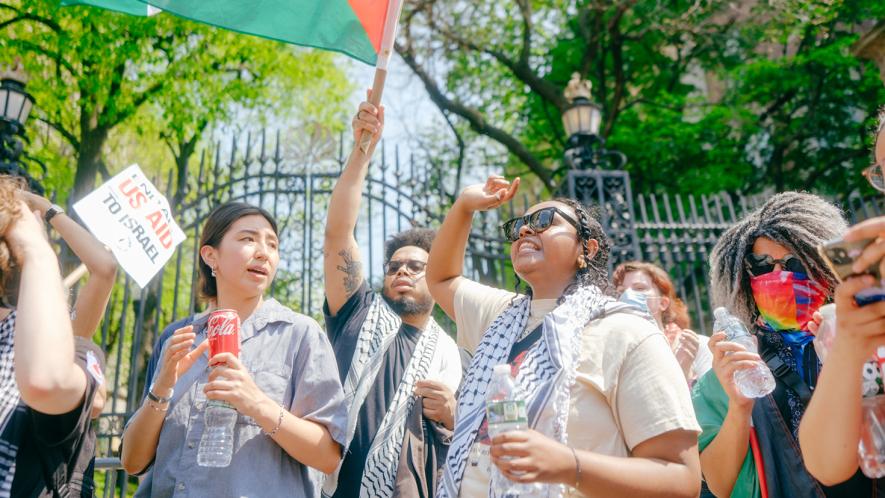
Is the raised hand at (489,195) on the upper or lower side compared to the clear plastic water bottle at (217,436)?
upper

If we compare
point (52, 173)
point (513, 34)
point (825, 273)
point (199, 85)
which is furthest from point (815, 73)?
point (52, 173)

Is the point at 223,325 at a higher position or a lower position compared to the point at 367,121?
lower

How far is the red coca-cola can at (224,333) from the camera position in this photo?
2379 mm

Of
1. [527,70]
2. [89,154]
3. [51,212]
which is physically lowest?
[51,212]

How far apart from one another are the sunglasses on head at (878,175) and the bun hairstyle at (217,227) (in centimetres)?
215

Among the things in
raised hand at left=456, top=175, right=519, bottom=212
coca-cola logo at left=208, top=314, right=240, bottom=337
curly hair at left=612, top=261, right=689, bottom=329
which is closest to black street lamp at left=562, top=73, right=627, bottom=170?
curly hair at left=612, top=261, right=689, bottom=329

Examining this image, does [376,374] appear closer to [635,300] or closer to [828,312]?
[635,300]

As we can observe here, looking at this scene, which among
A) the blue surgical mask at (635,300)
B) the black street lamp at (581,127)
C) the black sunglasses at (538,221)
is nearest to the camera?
the blue surgical mask at (635,300)

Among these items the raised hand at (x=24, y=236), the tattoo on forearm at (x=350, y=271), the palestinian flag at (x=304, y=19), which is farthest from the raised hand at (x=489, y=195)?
the raised hand at (x=24, y=236)

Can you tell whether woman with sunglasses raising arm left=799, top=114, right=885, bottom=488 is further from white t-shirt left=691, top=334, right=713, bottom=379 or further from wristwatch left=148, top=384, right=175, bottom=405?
wristwatch left=148, top=384, right=175, bottom=405

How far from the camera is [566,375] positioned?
2.12m

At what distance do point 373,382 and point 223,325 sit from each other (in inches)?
40.3

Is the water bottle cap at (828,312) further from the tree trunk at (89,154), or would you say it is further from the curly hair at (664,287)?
the tree trunk at (89,154)

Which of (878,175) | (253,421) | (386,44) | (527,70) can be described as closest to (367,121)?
(386,44)
